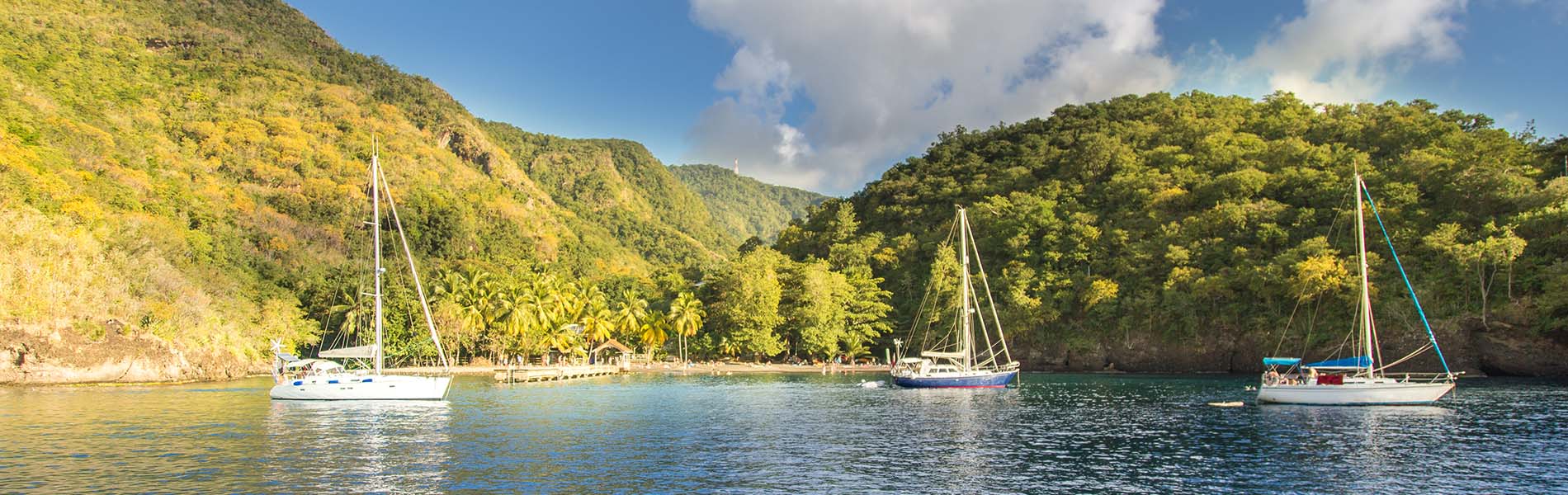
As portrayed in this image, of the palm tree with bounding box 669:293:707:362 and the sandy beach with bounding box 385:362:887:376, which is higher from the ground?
the palm tree with bounding box 669:293:707:362

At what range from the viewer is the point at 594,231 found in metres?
173

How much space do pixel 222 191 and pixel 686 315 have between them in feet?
193

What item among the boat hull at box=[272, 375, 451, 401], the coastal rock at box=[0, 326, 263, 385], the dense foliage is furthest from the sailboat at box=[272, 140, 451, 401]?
the coastal rock at box=[0, 326, 263, 385]

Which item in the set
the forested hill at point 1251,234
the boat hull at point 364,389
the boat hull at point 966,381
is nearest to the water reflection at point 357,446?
the boat hull at point 364,389

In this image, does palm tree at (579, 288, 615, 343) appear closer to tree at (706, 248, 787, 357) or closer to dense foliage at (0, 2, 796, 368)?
dense foliage at (0, 2, 796, 368)

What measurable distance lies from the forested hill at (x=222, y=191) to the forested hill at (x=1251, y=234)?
155 ft

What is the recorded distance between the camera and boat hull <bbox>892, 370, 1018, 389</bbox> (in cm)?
6022

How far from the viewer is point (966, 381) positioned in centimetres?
6041

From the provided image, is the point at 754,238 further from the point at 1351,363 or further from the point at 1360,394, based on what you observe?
the point at 1360,394

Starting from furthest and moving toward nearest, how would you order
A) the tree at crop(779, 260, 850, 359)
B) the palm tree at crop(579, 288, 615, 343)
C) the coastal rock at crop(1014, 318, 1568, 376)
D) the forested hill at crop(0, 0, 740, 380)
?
1. the tree at crop(779, 260, 850, 359)
2. the palm tree at crop(579, 288, 615, 343)
3. the coastal rock at crop(1014, 318, 1568, 376)
4. the forested hill at crop(0, 0, 740, 380)

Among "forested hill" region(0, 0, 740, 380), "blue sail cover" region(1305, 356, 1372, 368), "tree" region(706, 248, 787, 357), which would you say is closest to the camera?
"blue sail cover" region(1305, 356, 1372, 368)

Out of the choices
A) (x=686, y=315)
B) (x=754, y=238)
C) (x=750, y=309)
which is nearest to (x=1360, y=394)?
(x=750, y=309)

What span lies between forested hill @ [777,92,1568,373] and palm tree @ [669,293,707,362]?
22.8 m

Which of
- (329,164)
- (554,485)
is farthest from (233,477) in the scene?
(329,164)
